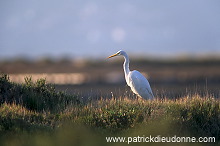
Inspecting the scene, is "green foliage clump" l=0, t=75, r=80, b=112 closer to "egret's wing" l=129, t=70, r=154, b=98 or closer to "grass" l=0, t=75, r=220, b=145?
"grass" l=0, t=75, r=220, b=145

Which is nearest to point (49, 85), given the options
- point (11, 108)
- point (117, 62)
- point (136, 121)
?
point (11, 108)

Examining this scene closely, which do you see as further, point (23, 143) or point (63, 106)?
point (63, 106)

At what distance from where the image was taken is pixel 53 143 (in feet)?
25.8

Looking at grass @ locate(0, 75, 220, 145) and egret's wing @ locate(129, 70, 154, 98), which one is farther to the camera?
egret's wing @ locate(129, 70, 154, 98)

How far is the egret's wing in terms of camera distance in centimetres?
1505

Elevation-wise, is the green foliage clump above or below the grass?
above

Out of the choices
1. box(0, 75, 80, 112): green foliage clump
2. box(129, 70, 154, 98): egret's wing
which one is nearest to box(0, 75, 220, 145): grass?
box(0, 75, 80, 112): green foliage clump

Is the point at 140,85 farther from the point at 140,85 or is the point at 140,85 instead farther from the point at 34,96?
the point at 34,96

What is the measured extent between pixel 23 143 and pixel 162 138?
235 centimetres

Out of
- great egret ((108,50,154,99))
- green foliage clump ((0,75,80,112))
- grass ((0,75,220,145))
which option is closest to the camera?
grass ((0,75,220,145))

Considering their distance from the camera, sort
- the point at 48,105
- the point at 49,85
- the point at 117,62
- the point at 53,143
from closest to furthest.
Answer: the point at 53,143 → the point at 48,105 → the point at 49,85 → the point at 117,62

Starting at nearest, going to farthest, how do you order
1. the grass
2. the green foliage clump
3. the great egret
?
the grass
the green foliage clump
the great egret

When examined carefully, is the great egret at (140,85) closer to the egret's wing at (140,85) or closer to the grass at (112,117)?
the egret's wing at (140,85)

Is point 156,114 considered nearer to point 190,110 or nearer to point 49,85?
point 190,110
